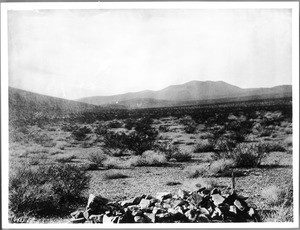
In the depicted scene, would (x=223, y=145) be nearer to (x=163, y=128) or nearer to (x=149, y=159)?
(x=163, y=128)

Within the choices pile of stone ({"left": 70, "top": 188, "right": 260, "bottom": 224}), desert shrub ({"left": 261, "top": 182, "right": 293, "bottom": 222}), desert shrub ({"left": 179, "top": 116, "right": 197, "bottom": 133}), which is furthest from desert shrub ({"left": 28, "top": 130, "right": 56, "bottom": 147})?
desert shrub ({"left": 261, "top": 182, "right": 293, "bottom": 222})

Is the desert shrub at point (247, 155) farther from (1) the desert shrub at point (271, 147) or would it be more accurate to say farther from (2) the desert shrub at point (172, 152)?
(2) the desert shrub at point (172, 152)

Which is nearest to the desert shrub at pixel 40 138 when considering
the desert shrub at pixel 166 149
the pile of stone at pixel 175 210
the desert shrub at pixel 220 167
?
the pile of stone at pixel 175 210

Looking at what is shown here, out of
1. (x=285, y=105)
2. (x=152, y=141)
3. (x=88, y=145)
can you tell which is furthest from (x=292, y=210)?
(x=88, y=145)

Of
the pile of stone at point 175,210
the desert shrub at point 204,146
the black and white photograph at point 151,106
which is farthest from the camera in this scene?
the desert shrub at point 204,146

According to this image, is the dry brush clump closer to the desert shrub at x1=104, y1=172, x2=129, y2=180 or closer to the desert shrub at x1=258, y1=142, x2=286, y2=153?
the desert shrub at x1=104, y1=172, x2=129, y2=180

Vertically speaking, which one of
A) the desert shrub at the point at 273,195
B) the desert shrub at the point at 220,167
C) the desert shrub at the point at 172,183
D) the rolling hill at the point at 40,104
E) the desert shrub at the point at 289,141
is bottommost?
the desert shrub at the point at 273,195

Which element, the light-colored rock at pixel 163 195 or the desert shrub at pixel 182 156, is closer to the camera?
the light-colored rock at pixel 163 195
